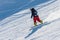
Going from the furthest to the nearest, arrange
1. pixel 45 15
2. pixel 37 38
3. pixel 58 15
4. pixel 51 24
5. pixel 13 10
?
pixel 13 10
pixel 45 15
pixel 58 15
pixel 51 24
pixel 37 38

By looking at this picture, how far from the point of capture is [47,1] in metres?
30.5

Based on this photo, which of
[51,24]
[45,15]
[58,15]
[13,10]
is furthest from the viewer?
[13,10]

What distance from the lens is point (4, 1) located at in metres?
34.6

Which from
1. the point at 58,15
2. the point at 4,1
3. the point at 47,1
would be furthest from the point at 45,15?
the point at 4,1

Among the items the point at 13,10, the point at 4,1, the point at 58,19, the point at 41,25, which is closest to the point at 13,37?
the point at 41,25

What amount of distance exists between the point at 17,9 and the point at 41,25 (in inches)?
412

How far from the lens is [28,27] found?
2164 cm

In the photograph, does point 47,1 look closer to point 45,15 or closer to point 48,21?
point 45,15

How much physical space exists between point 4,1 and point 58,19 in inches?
592

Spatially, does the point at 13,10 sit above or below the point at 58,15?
above

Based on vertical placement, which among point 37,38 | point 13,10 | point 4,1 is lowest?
point 37,38

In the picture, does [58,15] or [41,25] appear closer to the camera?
[41,25]

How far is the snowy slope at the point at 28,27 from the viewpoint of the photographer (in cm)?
1827

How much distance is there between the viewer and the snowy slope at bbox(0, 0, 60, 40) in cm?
1827
